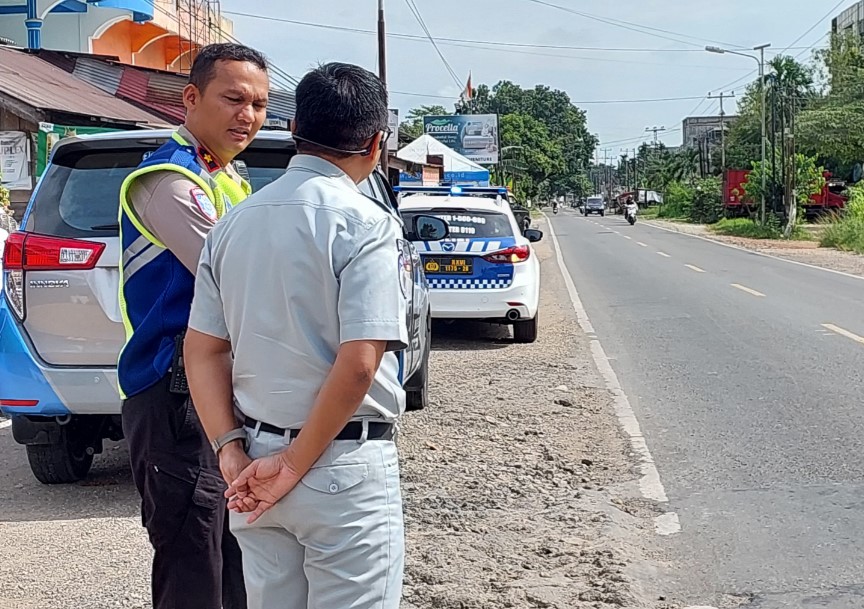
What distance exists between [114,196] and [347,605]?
127 inches

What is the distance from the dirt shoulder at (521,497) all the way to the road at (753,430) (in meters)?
0.28

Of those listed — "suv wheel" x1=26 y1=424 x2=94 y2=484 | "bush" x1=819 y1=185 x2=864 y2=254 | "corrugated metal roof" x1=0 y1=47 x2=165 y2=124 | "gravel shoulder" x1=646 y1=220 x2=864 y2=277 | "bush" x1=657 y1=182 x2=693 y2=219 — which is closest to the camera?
"suv wheel" x1=26 y1=424 x2=94 y2=484

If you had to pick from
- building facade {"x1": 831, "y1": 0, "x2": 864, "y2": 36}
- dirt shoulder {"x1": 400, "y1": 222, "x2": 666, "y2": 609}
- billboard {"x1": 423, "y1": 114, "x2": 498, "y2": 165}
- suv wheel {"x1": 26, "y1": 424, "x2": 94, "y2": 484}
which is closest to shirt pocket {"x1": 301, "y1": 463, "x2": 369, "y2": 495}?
dirt shoulder {"x1": 400, "y1": 222, "x2": 666, "y2": 609}

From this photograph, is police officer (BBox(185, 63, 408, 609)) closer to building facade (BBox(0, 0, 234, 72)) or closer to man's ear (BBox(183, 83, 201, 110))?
man's ear (BBox(183, 83, 201, 110))

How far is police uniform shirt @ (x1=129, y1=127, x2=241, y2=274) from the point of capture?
280 cm

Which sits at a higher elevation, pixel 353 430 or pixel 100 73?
pixel 100 73

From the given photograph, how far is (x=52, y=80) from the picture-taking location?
13.8 metres

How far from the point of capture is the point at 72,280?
479cm

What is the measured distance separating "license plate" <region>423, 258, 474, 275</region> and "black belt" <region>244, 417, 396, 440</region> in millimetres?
8281

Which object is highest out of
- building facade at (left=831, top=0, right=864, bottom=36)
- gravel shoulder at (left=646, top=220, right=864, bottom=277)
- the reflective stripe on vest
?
building facade at (left=831, top=0, right=864, bottom=36)

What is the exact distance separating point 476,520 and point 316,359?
3.12 meters

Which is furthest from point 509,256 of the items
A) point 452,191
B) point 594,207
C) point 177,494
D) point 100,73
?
point 594,207

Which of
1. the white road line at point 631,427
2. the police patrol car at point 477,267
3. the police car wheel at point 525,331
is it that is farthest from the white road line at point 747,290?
the police patrol car at point 477,267

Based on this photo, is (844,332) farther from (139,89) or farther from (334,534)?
(334,534)
